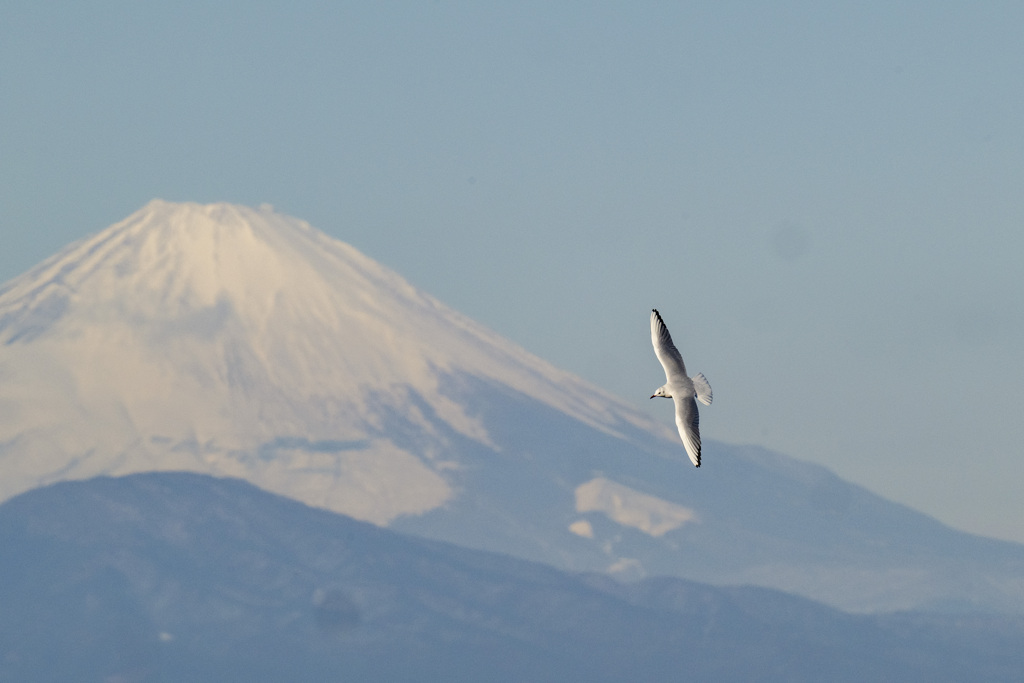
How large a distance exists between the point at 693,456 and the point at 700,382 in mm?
1497

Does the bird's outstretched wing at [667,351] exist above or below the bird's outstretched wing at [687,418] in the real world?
above

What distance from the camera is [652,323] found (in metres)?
28.6

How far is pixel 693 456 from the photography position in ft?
90.8

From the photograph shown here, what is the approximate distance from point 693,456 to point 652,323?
2.50 metres

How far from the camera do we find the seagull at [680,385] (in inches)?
1119

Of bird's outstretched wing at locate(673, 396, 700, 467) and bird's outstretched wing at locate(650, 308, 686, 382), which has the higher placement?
bird's outstretched wing at locate(650, 308, 686, 382)

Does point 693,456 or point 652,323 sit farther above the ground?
point 652,323

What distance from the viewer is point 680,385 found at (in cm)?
2864

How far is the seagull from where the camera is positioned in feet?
93.2

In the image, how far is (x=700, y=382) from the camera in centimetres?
2852

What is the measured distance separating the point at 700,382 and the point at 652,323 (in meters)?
1.31
